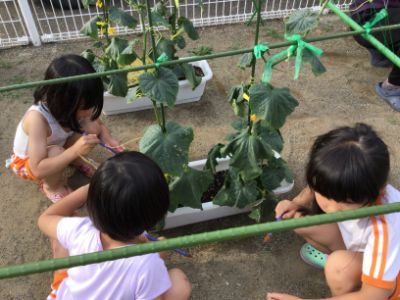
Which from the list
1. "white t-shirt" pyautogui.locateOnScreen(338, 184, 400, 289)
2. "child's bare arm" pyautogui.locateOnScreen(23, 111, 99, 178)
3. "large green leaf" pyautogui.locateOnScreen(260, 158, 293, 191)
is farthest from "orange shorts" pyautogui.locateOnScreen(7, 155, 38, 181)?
"white t-shirt" pyautogui.locateOnScreen(338, 184, 400, 289)

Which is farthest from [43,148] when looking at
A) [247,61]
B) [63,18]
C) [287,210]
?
Answer: [63,18]

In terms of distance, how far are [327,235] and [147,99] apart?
153 centimetres

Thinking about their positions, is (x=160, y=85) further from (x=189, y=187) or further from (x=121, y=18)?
(x=121, y=18)

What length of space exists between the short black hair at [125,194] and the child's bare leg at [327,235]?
72cm

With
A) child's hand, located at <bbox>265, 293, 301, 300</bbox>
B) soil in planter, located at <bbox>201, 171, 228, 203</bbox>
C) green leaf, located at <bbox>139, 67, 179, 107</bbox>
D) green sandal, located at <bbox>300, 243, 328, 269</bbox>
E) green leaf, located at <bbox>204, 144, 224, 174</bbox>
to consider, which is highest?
green leaf, located at <bbox>139, 67, 179, 107</bbox>

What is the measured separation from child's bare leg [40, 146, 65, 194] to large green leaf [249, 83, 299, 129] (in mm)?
1009

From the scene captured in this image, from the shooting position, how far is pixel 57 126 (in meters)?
1.92

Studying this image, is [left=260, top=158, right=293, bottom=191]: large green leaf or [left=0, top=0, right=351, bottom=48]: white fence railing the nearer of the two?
[left=260, top=158, right=293, bottom=191]: large green leaf

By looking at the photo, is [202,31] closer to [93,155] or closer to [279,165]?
[93,155]

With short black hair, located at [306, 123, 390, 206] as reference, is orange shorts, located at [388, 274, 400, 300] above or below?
below

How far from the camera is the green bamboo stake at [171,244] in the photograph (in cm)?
73

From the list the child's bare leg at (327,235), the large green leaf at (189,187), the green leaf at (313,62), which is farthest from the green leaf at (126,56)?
the child's bare leg at (327,235)

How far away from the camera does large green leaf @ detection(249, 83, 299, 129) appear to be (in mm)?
1435

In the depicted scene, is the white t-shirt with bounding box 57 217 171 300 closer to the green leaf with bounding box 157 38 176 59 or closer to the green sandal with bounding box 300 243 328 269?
the green sandal with bounding box 300 243 328 269
